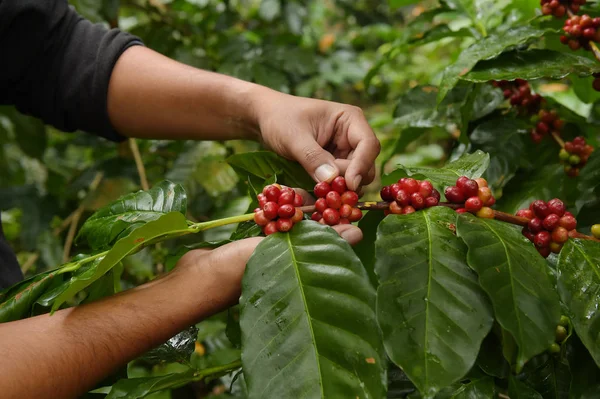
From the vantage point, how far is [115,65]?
1280 millimetres

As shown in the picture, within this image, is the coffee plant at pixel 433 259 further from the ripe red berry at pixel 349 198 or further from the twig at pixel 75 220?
the twig at pixel 75 220

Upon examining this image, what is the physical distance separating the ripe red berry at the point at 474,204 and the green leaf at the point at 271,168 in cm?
33

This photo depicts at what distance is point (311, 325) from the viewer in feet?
1.98

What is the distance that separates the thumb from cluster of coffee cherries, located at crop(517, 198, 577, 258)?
300 millimetres

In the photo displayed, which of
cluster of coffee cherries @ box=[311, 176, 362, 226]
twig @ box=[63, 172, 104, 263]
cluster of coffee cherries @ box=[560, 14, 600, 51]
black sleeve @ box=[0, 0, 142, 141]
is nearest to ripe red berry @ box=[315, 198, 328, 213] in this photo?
cluster of coffee cherries @ box=[311, 176, 362, 226]

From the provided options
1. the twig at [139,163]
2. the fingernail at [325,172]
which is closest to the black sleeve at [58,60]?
the twig at [139,163]

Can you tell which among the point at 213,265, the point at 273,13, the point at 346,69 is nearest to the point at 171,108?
the point at 213,265

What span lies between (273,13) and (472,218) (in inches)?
65.7

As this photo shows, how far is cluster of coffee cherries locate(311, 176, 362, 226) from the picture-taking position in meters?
0.77

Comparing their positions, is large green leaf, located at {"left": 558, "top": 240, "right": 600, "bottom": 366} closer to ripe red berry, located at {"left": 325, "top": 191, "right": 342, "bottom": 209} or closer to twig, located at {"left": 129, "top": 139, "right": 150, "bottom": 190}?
ripe red berry, located at {"left": 325, "top": 191, "right": 342, "bottom": 209}

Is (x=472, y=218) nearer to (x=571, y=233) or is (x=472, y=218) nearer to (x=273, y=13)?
(x=571, y=233)

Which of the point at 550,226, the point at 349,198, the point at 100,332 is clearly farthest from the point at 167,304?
the point at 550,226

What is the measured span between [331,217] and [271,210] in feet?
0.29

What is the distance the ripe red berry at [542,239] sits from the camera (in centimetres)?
73
